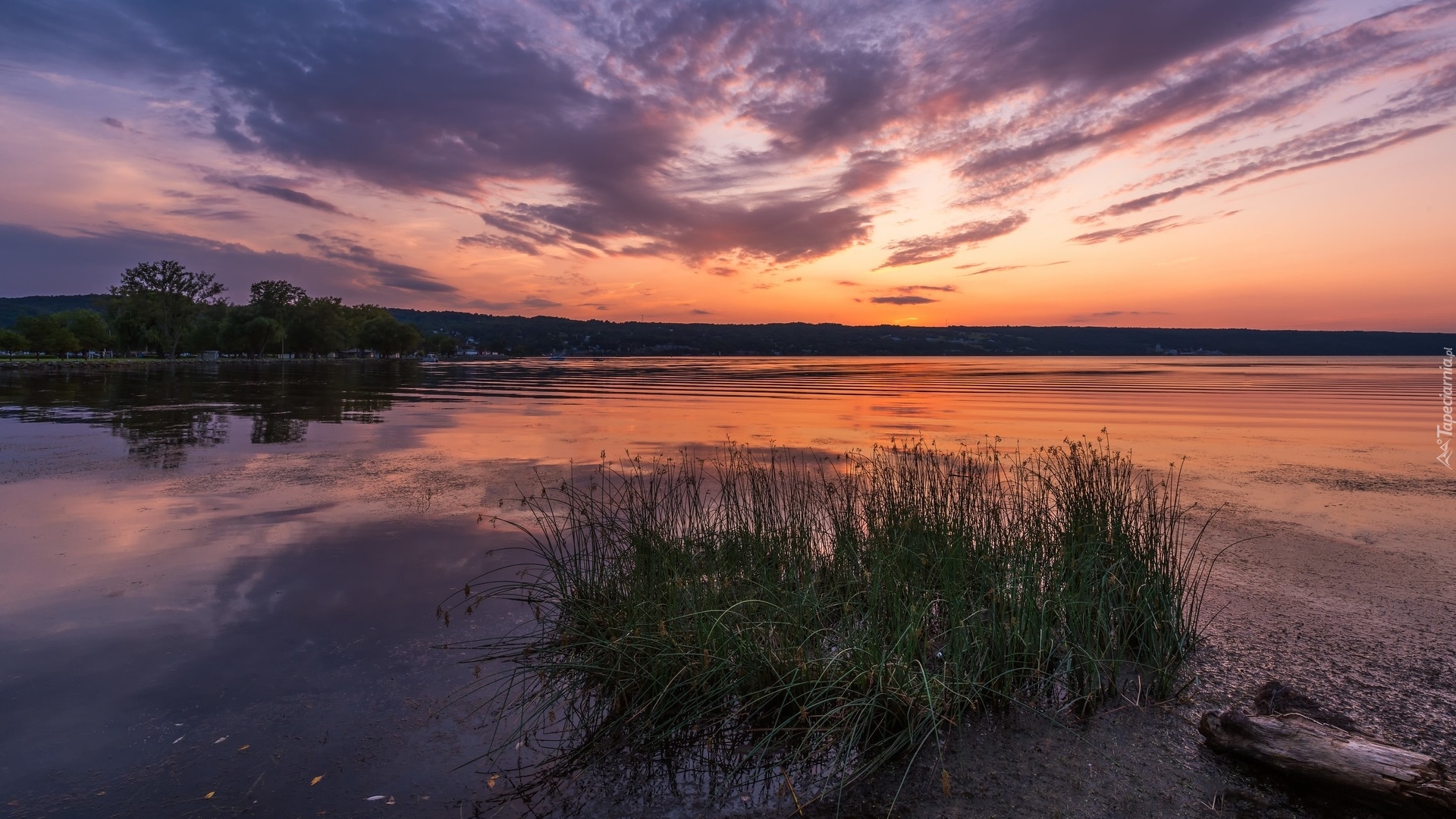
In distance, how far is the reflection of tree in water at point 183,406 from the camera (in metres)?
19.4

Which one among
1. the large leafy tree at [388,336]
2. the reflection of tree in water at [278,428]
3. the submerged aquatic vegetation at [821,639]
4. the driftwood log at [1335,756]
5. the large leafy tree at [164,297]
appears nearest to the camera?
the driftwood log at [1335,756]

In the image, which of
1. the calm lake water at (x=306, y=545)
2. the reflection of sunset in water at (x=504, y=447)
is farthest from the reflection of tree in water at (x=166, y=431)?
the reflection of sunset in water at (x=504, y=447)

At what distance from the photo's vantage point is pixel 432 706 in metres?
5.18

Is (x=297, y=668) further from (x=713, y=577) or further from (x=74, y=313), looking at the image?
(x=74, y=313)

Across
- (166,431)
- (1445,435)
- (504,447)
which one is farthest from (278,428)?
(1445,435)

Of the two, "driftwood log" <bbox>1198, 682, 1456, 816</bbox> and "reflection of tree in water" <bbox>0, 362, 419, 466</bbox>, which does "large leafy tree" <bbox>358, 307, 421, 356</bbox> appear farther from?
"driftwood log" <bbox>1198, 682, 1456, 816</bbox>

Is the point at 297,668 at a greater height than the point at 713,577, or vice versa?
the point at 713,577

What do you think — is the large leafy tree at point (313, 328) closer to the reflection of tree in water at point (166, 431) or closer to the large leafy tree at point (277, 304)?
the large leafy tree at point (277, 304)

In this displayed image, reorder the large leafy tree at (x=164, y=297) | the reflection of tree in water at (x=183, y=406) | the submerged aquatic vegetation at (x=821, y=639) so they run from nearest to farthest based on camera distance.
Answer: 1. the submerged aquatic vegetation at (x=821, y=639)
2. the reflection of tree in water at (x=183, y=406)
3. the large leafy tree at (x=164, y=297)

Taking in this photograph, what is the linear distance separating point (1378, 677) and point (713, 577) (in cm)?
517

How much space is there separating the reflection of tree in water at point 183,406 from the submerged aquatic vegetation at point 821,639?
1400 cm

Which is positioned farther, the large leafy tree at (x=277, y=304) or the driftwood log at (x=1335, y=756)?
the large leafy tree at (x=277, y=304)

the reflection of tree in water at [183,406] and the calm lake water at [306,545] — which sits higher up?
the reflection of tree in water at [183,406]

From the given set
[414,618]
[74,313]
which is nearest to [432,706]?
[414,618]
